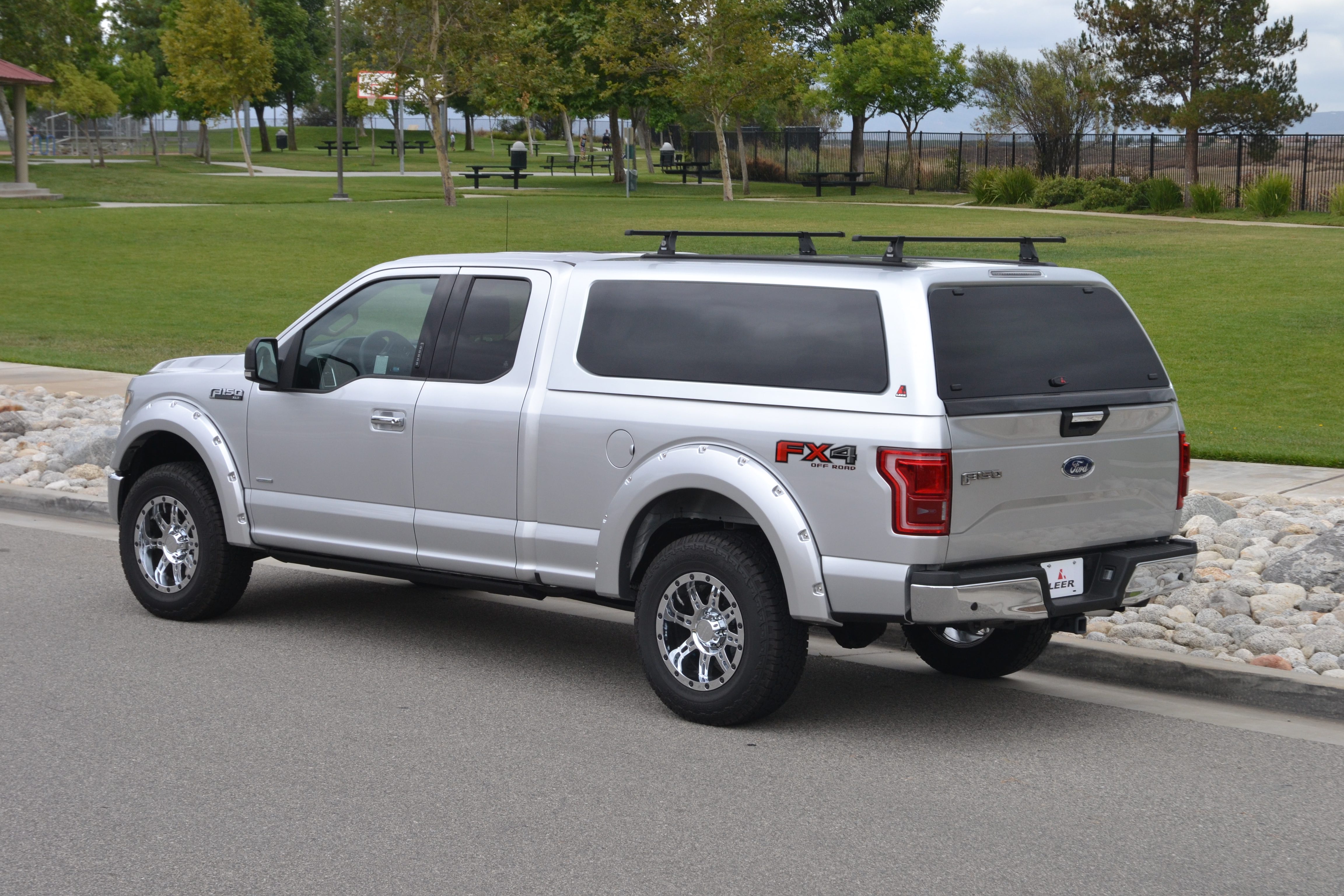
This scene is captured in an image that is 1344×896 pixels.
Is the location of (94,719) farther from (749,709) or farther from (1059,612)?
(1059,612)

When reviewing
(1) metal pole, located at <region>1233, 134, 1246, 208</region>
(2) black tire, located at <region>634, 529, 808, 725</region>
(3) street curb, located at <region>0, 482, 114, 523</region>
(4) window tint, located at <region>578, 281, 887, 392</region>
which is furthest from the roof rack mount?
(1) metal pole, located at <region>1233, 134, 1246, 208</region>

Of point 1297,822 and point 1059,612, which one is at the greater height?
point 1059,612

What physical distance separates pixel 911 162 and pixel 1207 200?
18.1 metres

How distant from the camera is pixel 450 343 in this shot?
274 inches

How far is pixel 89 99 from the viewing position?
58625 mm

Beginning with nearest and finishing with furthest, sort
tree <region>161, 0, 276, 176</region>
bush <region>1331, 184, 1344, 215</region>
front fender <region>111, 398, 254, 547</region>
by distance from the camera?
front fender <region>111, 398, 254, 547</region>, bush <region>1331, 184, 1344, 215</region>, tree <region>161, 0, 276, 176</region>

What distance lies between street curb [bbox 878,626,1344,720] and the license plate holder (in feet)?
3.53

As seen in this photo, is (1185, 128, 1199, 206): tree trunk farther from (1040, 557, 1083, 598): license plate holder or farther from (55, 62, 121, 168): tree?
(1040, 557, 1083, 598): license plate holder

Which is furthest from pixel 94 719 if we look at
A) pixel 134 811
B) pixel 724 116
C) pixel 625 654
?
pixel 724 116

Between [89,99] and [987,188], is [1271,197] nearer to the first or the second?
[987,188]

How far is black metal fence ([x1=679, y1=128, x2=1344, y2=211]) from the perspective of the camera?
4831 centimetres

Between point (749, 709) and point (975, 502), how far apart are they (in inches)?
47.8

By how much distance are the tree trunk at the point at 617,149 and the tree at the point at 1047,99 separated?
1576cm

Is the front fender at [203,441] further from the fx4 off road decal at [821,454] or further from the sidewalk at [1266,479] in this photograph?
the sidewalk at [1266,479]
